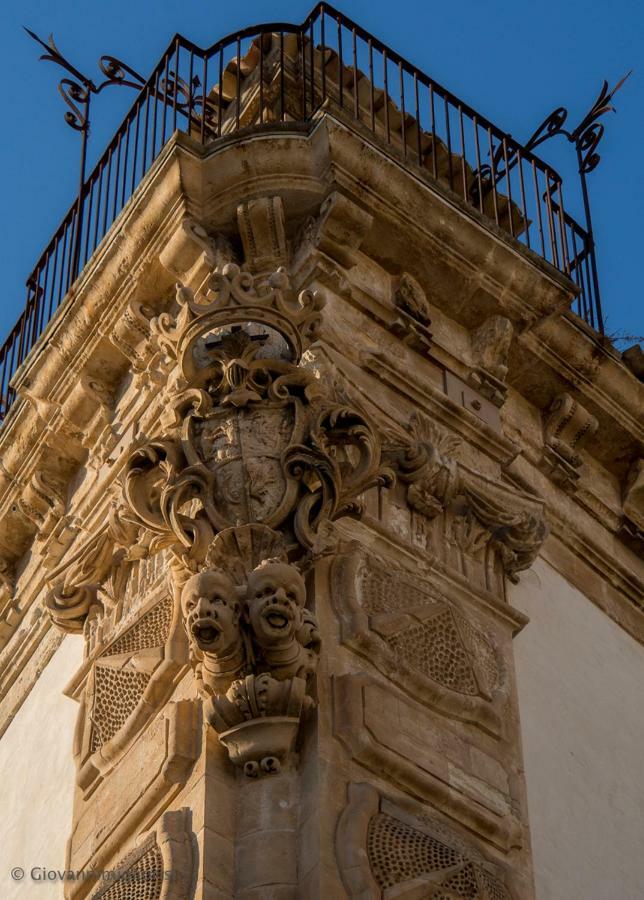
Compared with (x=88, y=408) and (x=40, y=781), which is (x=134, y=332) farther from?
(x=40, y=781)

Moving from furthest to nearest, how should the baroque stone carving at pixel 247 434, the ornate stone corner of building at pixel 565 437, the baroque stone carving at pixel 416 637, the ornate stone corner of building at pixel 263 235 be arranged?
the ornate stone corner of building at pixel 565 437 → the ornate stone corner of building at pixel 263 235 → the baroque stone carving at pixel 247 434 → the baroque stone carving at pixel 416 637

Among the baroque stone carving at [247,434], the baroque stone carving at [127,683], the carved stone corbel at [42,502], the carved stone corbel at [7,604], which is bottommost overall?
the baroque stone carving at [127,683]

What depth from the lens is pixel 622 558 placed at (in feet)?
37.6

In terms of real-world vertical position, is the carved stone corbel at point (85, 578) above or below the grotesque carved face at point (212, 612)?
above

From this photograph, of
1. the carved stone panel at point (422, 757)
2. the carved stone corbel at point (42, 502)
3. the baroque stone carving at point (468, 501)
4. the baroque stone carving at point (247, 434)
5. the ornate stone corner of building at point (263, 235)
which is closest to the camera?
the carved stone panel at point (422, 757)

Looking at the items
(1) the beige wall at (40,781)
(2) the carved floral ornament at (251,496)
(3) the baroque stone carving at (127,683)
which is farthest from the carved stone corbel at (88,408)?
(3) the baroque stone carving at (127,683)

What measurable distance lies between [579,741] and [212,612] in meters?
2.10

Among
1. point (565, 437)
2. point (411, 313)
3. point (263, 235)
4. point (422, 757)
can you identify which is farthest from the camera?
point (565, 437)

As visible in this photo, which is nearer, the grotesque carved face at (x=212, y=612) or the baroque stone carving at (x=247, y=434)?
the grotesque carved face at (x=212, y=612)

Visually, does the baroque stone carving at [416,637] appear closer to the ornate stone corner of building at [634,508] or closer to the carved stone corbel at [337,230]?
the carved stone corbel at [337,230]

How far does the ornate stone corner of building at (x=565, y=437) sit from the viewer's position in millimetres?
11375

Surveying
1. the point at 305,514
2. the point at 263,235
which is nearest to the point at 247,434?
the point at 305,514

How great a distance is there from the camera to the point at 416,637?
9.27 meters

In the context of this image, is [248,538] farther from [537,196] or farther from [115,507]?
[537,196]
